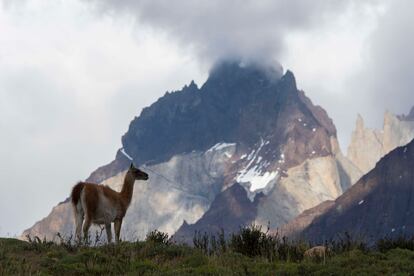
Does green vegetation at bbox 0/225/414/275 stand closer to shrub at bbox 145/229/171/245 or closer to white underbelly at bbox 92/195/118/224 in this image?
shrub at bbox 145/229/171/245

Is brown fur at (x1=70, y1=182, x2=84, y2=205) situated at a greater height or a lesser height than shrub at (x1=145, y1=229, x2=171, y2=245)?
greater

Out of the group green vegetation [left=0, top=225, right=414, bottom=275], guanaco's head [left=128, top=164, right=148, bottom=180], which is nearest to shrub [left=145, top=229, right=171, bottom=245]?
green vegetation [left=0, top=225, right=414, bottom=275]

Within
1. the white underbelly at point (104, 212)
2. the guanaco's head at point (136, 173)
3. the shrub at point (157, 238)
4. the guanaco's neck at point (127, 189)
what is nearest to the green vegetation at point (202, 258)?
the shrub at point (157, 238)

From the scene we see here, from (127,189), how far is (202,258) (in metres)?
7.30

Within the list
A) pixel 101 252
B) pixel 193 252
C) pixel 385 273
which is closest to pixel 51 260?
pixel 101 252

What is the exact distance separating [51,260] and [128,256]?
63.5 inches

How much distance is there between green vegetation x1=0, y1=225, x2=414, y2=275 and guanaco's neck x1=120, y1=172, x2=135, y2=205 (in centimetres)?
287

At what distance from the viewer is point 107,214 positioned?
19344 mm

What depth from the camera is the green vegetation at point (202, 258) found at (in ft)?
43.1

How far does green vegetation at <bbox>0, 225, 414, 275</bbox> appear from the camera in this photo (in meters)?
13.1

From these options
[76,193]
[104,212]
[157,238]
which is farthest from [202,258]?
[76,193]

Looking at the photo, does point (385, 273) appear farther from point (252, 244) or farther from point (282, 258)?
point (252, 244)

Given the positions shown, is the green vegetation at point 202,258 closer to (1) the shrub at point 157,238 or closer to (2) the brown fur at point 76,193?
(1) the shrub at point 157,238

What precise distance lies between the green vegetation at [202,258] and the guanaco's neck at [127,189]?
2.87 metres
